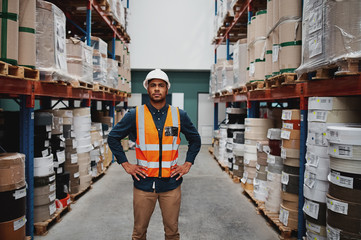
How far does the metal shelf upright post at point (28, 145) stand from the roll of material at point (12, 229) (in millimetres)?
375

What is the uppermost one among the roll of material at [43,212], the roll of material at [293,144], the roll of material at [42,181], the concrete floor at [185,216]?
the roll of material at [293,144]

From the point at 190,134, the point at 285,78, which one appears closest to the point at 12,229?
the point at 190,134

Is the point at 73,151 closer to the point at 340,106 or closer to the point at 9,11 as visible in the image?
the point at 9,11

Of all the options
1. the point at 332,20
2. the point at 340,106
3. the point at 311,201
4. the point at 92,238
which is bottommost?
the point at 92,238

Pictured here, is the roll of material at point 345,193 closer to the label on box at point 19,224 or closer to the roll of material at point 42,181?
the label on box at point 19,224

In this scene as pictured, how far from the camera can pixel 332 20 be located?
2561 millimetres

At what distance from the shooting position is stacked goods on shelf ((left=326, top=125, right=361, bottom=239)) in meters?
2.42

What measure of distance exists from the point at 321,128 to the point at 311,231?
3.82 ft

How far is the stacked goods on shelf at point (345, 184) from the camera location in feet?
7.93

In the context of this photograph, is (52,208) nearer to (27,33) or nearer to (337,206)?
(27,33)

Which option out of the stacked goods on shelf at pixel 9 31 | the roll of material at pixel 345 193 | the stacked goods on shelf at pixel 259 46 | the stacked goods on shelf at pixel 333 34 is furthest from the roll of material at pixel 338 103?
the stacked goods on shelf at pixel 9 31

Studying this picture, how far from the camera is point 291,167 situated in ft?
12.3

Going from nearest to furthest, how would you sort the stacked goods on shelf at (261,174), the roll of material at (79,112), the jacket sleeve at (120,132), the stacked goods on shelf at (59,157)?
the jacket sleeve at (120,132), the stacked goods on shelf at (59,157), the stacked goods on shelf at (261,174), the roll of material at (79,112)

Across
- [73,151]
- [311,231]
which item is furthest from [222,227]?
[73,151]
